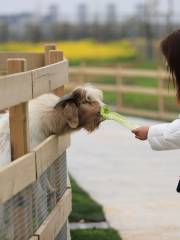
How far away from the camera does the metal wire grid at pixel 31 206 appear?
405cm

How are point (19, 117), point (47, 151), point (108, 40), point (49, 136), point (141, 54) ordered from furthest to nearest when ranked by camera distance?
1. point (108, 40)
2. point (141, 54)
3. point (49, 136)
4. point (47, 151)
5. point (19, 117)

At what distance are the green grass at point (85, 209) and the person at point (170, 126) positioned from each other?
297 centimetres

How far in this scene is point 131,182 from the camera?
9281 mm

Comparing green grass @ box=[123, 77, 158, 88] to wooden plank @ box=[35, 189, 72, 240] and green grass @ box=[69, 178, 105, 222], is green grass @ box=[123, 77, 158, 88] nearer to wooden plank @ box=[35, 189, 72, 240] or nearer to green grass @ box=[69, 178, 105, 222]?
green grass @ box=[69, 178, 105, 222]

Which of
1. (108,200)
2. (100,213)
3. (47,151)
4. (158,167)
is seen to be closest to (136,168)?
(158,167)

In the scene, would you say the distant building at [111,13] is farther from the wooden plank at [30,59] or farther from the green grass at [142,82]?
the wooden plank at [30,59]

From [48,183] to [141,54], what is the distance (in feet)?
125

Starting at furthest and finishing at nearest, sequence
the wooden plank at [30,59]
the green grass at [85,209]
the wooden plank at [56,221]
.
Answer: the green grass at [85,209] → the wooden plank at [30,59] → the wooden plank at [56,221]

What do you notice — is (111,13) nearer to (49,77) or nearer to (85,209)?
(85,209)

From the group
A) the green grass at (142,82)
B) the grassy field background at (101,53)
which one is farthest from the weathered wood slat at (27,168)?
the grassy field background at (101,53)

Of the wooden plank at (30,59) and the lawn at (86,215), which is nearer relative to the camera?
the wooden plank at (30,59)

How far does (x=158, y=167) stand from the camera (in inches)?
409

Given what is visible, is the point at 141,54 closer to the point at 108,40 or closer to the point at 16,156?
the point at 108,40

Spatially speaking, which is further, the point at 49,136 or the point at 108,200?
the point at 108,200
